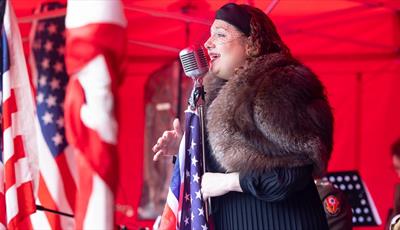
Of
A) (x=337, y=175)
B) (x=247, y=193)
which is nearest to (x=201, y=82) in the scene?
(x=247, y=193)

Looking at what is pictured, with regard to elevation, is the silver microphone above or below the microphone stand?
above

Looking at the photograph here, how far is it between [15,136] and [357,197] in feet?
9.63

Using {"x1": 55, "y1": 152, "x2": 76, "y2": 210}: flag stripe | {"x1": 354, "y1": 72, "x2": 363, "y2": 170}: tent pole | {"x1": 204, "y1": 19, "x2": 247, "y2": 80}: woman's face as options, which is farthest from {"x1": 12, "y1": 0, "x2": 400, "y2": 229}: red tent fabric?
{"x1": 204, "y1": 19, "x2": 247, "y2": 80}: woman's face

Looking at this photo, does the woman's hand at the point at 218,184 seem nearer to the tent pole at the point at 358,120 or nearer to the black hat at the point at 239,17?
the black hat at the point at 239,17

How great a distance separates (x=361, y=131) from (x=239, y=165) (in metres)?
5.25

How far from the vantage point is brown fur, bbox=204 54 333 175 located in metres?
2.32

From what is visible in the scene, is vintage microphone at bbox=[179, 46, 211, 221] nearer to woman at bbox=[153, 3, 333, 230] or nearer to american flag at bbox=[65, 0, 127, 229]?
woman at bbox=[153, 3, 333, 230]

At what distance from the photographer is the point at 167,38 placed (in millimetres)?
7395

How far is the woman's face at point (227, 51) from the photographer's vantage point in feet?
8.40

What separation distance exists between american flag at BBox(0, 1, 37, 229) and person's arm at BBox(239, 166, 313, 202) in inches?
39.8

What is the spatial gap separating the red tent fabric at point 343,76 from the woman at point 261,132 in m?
4.30

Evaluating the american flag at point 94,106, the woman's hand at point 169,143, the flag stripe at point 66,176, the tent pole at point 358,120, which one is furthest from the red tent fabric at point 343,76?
the american flag at point 94,106

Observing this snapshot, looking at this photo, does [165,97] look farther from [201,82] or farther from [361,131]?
[201,82]

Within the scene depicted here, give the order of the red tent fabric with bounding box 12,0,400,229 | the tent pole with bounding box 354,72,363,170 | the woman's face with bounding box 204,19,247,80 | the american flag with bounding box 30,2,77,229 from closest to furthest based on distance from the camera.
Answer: the woman's face with bounding box 204,19,247,80 < the american flag with bounding box 30,2,77,229 < the red tent fabric with bounding box 12,0,400,229 < the tent pole with bounding box 354,72,363,170
